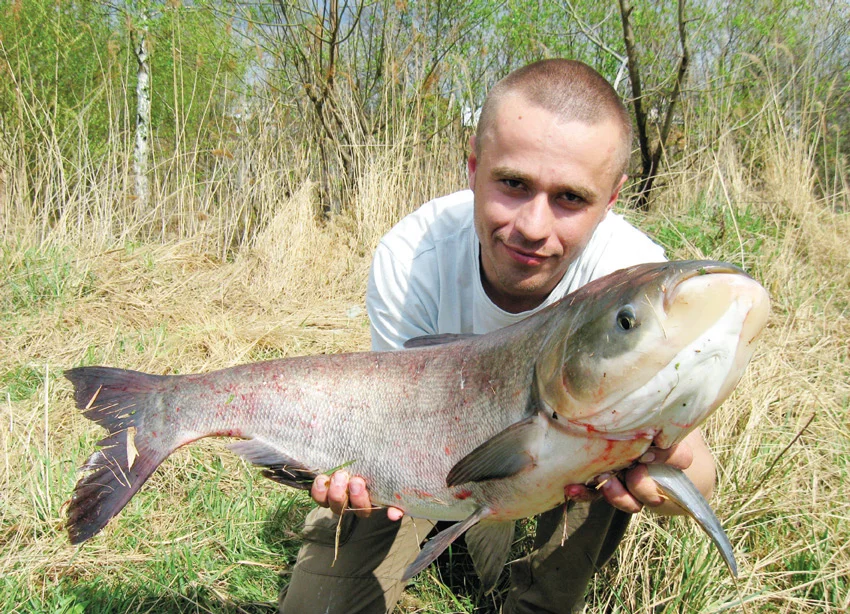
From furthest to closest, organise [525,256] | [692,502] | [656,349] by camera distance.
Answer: [525,256] → [692,502] → [656,349]

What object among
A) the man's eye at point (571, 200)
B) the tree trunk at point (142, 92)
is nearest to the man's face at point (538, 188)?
the man's eye at point (571, 200)

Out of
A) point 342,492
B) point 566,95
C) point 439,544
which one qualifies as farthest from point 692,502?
point 566,95

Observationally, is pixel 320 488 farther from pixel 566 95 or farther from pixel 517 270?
pixel 566 95

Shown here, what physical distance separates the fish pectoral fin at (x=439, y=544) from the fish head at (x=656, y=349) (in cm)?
47

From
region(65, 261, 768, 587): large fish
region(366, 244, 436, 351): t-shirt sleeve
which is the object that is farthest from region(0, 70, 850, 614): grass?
region(366, 244, 436, 351): t-shirt sleeve

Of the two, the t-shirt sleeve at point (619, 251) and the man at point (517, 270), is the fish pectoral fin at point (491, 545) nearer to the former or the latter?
the man at point (517, 270)

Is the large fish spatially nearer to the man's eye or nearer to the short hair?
the man's eye

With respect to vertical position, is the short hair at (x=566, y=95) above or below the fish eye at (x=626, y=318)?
above

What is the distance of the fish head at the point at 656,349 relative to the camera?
127cm

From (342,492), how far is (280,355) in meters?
2.69

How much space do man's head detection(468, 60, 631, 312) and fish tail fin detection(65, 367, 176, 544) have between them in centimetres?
131

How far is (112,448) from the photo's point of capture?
2129 mm

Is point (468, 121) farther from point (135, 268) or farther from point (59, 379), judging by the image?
point (59, 379)

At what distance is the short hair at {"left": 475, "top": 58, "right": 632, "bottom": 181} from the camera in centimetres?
221
